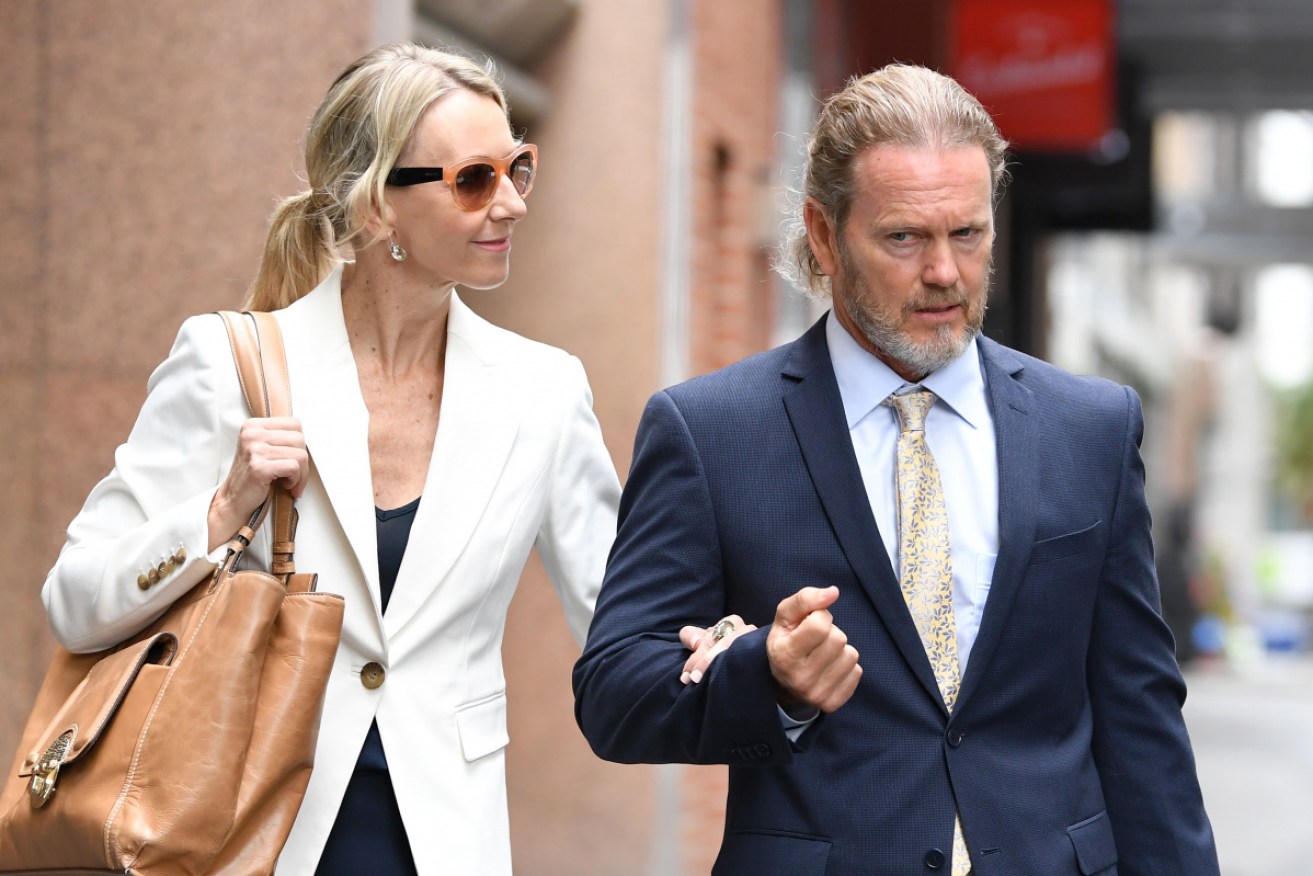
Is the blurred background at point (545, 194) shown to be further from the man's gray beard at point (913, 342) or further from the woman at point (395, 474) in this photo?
the man's gray beard at point (913, 342)

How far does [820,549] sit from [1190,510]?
2540 centimetres

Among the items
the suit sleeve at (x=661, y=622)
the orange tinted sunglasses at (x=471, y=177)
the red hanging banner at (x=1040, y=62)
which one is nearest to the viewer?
the suit sleeve at (x=661, y=622)

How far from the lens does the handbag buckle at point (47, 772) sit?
2.71m

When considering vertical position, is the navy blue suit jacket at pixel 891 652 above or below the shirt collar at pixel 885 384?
below

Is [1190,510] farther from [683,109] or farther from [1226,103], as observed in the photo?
[683,109]

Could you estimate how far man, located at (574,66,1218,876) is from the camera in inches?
103

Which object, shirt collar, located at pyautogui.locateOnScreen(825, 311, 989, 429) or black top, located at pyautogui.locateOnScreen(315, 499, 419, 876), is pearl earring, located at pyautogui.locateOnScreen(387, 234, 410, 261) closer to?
black top, located at pyautogui.locateOnScreen(315, 499, 419, 876)

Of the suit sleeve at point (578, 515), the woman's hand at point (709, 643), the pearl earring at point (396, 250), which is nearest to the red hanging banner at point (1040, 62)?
the suit sleeve at point (578, 515)

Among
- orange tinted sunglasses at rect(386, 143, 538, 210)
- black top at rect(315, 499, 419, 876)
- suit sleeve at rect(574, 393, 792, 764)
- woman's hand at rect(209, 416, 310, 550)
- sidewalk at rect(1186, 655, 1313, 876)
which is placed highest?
orange tinted sunglasses at rect(386, 143, 538, 210)

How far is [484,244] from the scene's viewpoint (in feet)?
10.3

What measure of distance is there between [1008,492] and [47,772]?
4.85 feet

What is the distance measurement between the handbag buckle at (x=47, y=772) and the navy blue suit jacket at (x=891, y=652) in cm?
77

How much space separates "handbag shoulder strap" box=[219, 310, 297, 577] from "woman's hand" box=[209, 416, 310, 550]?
0.04 metres

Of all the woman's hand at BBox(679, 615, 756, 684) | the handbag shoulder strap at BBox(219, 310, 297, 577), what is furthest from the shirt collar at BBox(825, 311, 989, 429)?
the handbag shoulder strap at BBox(219, 310, 297, 577)
